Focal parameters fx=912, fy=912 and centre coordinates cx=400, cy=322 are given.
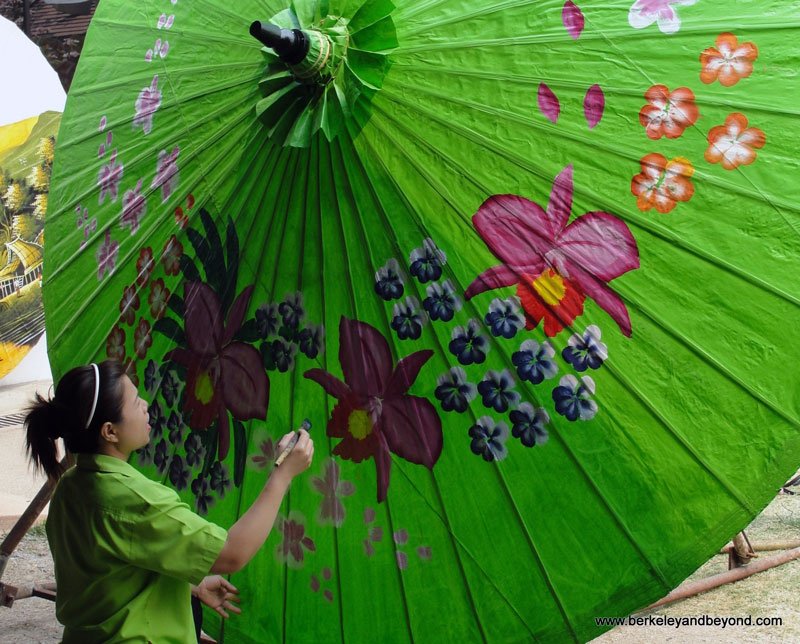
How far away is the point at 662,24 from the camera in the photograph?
1.64 meters

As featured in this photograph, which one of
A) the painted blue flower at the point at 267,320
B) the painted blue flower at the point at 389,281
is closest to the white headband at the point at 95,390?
the painted blue flower at the point at 267,320

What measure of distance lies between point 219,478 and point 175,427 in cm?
16

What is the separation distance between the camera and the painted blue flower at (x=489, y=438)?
5.61ft

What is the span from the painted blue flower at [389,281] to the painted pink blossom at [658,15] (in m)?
0.62

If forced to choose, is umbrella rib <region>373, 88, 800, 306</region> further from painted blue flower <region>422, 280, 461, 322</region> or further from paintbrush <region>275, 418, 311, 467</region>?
paintbrush <region>275, 418, 311, 467</region>

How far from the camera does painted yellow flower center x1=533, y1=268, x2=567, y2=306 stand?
1.65m

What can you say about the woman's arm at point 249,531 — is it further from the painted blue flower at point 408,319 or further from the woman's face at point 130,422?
the painted blue flower at point 408,319

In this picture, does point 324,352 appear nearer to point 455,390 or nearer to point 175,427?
point 455,390

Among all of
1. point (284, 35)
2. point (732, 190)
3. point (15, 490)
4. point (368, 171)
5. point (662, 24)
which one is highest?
point (284, 35)

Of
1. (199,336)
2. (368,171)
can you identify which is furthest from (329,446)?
(368,171)

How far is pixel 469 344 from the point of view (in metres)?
1.71

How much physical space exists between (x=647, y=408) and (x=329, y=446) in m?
0.66

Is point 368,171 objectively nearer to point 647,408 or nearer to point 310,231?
point 310,231

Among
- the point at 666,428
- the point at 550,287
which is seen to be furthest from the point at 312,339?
the point at 666,428
